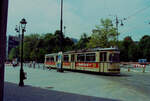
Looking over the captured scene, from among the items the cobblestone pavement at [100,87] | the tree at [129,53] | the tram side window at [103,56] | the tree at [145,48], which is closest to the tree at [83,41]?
the tree at [129,53]

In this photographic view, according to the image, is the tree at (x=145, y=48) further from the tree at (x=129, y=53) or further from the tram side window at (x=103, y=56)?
the tram side window at (x=103, y=56)

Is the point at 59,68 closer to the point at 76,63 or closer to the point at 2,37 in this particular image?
the point at 76,63

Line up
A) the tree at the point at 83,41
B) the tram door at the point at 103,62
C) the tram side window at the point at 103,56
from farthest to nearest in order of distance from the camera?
the tree at the point at 83,41 < the tram side window at the point at 103,56 < the tram door at the point at 103,62

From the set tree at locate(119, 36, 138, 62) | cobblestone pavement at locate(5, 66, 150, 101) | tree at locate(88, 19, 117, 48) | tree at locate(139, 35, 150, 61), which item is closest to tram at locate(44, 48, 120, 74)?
cobblestone pavement at locate(5, 66, 150, 101)

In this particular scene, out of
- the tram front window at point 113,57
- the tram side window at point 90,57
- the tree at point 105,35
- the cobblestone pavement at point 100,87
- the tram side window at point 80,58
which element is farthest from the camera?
the tree at point 105,35

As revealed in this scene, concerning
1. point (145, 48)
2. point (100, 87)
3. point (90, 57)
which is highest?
point (145, 48)

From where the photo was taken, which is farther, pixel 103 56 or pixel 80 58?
pixel 80 58

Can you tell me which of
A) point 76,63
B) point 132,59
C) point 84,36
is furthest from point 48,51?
point 76,63

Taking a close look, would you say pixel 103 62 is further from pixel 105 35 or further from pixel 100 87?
pixel 105 35

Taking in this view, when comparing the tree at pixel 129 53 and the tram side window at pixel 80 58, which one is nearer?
the tram side window at pixel 80 58

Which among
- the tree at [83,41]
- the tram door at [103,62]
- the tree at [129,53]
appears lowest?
the tram door at [103,62]

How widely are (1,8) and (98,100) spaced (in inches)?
219

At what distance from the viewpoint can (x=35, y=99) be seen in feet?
25.5

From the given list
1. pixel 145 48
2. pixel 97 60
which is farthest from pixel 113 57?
pixel 145 48
